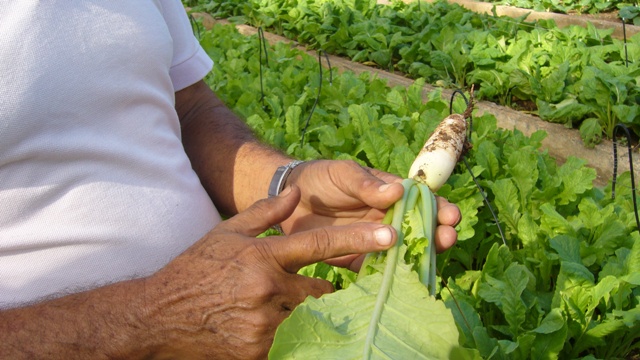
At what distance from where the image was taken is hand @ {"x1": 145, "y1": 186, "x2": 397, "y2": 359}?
1.47m

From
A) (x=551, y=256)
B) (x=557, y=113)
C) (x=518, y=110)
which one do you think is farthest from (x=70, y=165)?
(x=518, y=110)

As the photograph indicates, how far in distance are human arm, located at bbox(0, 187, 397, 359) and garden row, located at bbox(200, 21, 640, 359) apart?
0.13 meters

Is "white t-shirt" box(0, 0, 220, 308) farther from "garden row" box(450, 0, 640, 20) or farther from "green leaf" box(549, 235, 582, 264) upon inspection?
"garden row" box(450, 0, 640, 20)

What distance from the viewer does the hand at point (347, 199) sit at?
181 centimetres

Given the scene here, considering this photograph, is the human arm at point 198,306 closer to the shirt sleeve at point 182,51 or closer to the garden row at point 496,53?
the shirt sleeve at point 182,51

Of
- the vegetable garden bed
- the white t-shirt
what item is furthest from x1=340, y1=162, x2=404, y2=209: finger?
the vegetable garden bed

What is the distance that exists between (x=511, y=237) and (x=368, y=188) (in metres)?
1.34

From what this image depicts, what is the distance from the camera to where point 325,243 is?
1.48m

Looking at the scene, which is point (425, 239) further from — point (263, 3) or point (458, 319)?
point (263, 3)

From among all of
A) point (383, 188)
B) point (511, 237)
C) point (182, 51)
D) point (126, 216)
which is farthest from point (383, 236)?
point (511, 237)

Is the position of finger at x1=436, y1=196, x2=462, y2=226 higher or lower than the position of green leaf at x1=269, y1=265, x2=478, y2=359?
lower

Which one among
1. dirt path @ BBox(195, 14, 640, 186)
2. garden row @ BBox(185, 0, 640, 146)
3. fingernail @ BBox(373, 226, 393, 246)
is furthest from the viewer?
garden row @ BBox(185, 0, 640, 146)

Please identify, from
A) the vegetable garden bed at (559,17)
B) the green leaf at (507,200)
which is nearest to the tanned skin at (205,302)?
the green leaf at (507,200)

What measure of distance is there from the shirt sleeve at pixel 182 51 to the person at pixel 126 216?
87 millimetres
